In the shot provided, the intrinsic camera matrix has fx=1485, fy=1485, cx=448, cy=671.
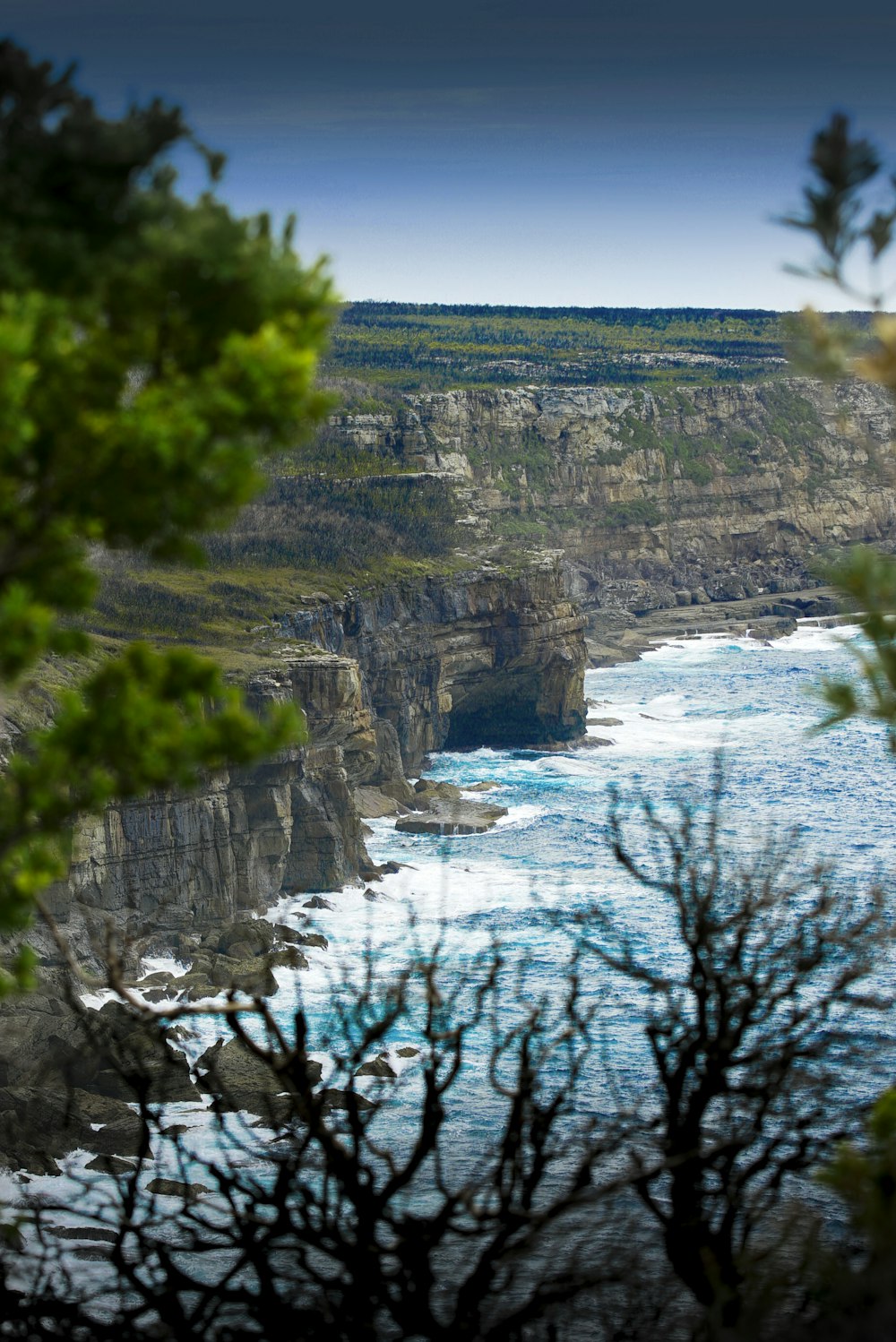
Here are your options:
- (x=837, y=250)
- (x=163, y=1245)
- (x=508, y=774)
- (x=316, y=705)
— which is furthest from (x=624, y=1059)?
(x=508, y=774)

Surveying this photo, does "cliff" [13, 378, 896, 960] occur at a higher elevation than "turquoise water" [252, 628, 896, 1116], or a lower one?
higher

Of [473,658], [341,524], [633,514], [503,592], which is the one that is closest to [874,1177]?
[473,658]

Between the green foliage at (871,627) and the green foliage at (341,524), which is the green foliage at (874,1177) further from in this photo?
the green foliage at (341,524)

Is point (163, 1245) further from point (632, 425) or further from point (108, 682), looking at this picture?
point (632, 425)

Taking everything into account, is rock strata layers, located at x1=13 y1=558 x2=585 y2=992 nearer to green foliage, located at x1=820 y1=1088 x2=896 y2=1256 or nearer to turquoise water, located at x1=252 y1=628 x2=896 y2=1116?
turquoise water, located at x1=252 y1=628 x2=896 y2=1116

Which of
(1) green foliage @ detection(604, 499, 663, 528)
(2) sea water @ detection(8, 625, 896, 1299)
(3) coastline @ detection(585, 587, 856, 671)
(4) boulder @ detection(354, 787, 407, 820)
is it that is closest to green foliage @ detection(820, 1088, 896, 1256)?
(2) sea water @ detection(8, 625, 896, 1299)

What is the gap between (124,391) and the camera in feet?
31.6

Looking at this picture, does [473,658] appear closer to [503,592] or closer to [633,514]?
[503,592]

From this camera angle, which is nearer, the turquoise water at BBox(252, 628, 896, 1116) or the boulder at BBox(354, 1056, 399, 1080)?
the boulder at BBox(354, 1056, 399, 1080)

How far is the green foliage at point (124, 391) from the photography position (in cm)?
897

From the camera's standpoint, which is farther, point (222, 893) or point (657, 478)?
point (657, 478)

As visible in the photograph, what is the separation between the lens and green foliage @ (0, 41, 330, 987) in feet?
29.4

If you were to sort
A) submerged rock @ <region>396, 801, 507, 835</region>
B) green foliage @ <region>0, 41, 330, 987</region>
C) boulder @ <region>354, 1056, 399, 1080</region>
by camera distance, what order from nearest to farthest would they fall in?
green foliage @ <region>0, 41, 330, 987</region> < boulder @ <region>354, 1056, 399, 1080</region> < submerged rock @ <region>396, 801, 507, 835</region>

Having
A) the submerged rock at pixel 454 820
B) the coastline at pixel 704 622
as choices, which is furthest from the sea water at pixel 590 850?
the coastline at pixel 704 622
